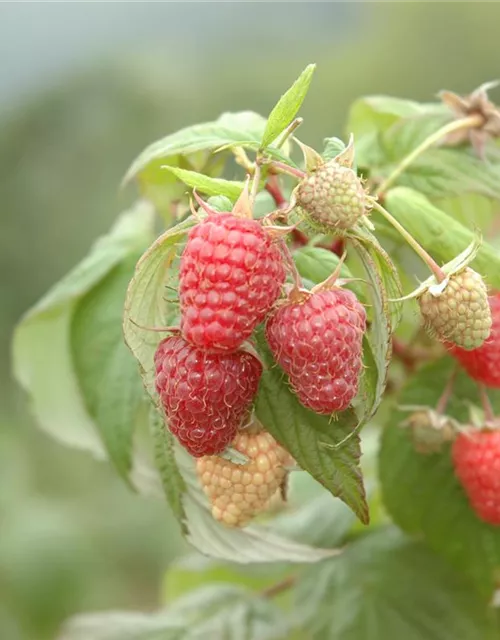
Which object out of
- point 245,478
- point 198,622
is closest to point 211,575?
point 198,622

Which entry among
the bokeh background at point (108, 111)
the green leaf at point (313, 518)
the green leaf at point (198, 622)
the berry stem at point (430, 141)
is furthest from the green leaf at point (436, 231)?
the bokeh background at point (108, 111)

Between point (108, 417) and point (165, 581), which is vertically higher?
point (108, 417)

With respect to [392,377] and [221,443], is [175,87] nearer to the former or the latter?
[392,377]

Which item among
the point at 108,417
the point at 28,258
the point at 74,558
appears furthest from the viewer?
the point at 28,258

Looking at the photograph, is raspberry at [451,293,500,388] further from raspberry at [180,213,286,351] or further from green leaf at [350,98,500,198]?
raspberry at [180,213,286,351]

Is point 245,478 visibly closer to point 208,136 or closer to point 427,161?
point 208,136

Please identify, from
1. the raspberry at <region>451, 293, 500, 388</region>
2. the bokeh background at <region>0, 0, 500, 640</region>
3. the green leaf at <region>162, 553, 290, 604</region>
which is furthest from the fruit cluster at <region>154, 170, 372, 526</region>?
the bokeh background at <region>0, 0, 500, 640</region>

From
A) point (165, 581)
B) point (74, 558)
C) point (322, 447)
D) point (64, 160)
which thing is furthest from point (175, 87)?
point (322, 447)
